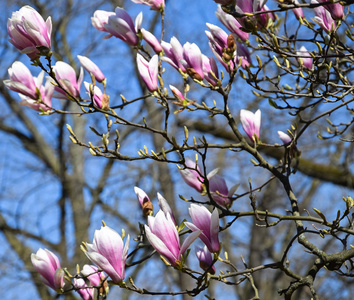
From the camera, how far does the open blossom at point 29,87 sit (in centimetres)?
177

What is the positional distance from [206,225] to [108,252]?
283mm

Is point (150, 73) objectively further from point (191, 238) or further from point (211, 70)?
point (191, 238)

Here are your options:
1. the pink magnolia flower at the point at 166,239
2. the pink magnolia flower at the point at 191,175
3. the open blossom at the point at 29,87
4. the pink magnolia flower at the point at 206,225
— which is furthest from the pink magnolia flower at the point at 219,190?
the open blossom at the point at 29,87

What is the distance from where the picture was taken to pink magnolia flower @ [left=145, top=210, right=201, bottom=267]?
1.39 meters

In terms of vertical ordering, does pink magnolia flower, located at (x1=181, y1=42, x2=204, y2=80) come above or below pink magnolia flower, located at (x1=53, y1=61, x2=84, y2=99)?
above

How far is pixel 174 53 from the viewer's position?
1854 mm

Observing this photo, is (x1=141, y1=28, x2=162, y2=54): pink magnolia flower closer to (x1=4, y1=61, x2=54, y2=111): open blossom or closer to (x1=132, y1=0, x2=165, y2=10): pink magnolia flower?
(x1=132, y1=0, x2=165, y2=10): pink magnolia flower

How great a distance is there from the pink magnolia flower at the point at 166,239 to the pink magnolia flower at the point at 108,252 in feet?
0.37

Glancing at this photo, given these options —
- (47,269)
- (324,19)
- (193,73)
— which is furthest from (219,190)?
(324,19)

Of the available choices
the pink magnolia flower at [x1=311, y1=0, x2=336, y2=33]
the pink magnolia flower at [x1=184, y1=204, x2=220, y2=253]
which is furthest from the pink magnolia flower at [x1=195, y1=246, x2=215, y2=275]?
the pink magnolia flower at [x1=311, y1=0, x2=336, y2=33]

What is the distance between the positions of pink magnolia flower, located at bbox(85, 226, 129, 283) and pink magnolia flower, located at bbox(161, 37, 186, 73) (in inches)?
26.4

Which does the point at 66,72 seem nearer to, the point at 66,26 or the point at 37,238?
the point at 37,238

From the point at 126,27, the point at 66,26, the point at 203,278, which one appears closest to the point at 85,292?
the point at 203,278

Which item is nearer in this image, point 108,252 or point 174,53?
point 108,252
